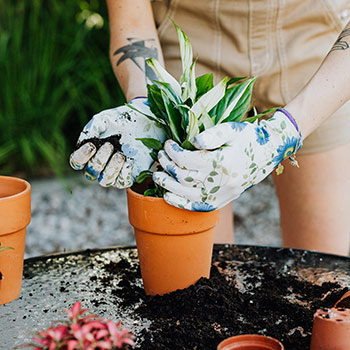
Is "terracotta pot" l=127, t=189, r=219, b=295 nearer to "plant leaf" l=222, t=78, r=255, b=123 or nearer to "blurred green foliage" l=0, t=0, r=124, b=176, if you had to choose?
"plant leaf" l=222, t=78, r=255, b=123

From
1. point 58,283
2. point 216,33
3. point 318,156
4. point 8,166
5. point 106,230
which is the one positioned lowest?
point 106,230

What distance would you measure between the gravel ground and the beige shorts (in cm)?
158

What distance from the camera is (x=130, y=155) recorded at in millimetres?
1215

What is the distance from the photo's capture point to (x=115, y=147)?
1.21 meters

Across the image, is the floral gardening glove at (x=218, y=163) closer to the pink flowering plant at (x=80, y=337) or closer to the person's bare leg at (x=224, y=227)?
the pink flowering plant at (x=80, y=337)

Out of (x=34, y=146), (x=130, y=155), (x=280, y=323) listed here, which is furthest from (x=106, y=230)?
(x=280, y=323)

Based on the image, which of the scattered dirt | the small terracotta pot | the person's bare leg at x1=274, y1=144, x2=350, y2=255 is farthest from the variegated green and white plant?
the person's bare leg at x1=274, y1=144, x2=350, y2=255

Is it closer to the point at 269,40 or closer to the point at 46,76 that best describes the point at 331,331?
the point at 269,40

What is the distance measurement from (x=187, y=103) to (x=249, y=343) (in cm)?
50

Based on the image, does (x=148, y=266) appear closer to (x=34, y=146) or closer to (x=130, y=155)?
(x=130, y=155)

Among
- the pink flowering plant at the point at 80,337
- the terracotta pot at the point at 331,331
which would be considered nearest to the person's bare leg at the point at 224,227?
the terracotta pot at the point at 331,331

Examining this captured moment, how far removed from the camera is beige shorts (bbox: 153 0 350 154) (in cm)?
156

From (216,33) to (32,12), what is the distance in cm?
208

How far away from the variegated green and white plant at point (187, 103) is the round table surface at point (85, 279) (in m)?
0.25
